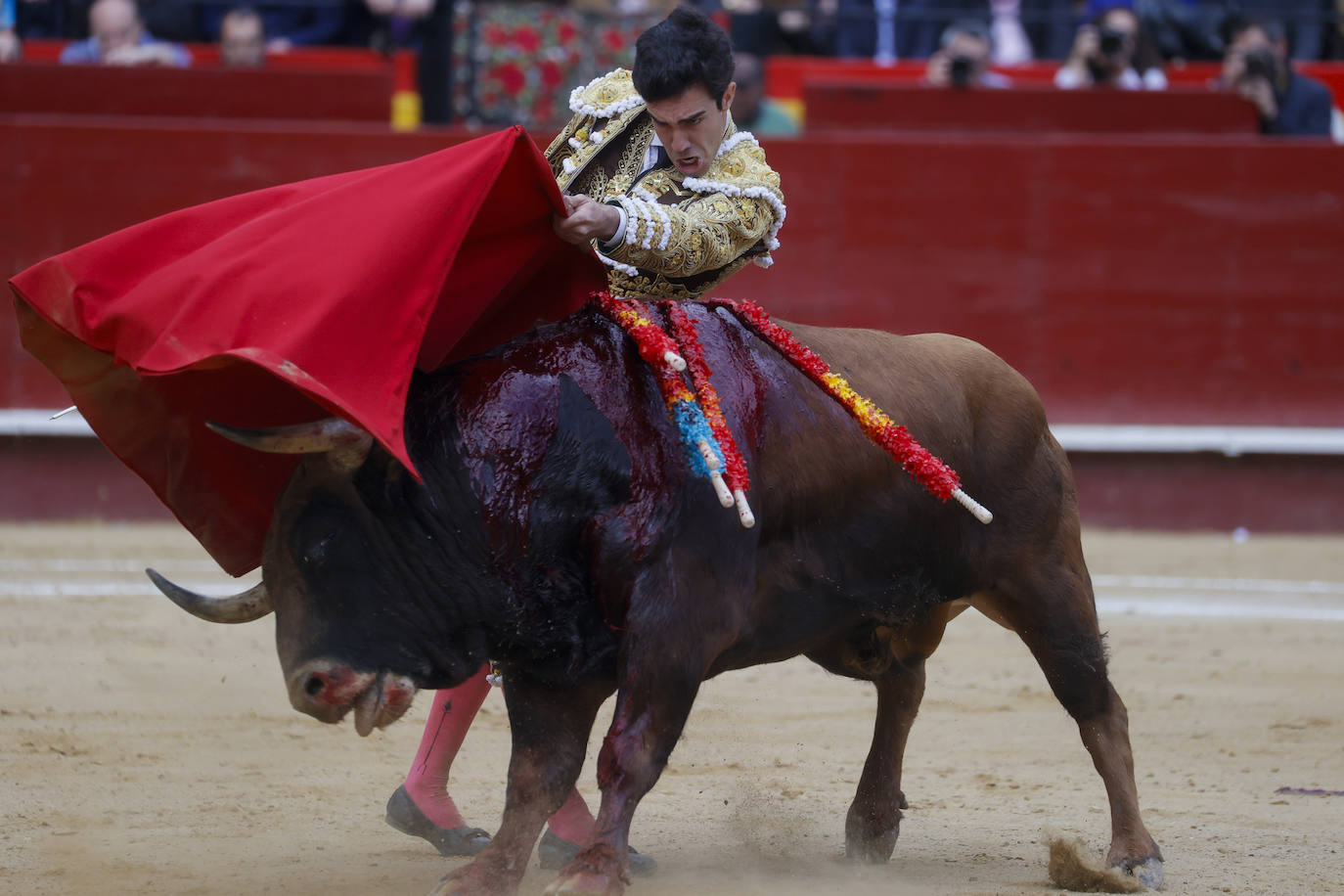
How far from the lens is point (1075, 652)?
3.19m

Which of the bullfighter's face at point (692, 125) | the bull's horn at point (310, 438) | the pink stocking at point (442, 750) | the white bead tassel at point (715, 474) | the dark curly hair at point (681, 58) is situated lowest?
the pink stocking at point (442, 750)

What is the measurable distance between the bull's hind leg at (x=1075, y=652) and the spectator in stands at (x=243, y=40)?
568cm

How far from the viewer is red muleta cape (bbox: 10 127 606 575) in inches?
94.8

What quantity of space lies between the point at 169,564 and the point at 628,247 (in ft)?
13.9

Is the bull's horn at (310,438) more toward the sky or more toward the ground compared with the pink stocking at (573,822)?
more toward the sky

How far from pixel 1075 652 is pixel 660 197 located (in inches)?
46.8

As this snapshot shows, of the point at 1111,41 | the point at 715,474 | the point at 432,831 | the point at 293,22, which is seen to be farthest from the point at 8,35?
the point at 715,474

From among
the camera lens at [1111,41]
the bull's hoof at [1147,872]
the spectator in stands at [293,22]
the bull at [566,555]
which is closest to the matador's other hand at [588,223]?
the bull at [566,555]

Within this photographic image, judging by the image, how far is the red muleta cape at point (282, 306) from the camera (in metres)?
2.41

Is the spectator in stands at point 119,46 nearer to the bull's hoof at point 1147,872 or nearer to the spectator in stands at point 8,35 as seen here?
the spectator in stands at point 8,35

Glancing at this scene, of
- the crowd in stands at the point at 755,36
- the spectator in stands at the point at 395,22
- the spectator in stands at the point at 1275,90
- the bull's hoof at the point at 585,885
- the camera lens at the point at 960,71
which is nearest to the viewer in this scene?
the bull's hoof at the point at 585,885

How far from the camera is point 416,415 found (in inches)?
106

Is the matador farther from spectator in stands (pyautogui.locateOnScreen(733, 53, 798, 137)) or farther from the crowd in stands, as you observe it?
the crowd in stands

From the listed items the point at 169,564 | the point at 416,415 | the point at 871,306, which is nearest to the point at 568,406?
the point at 416,415
